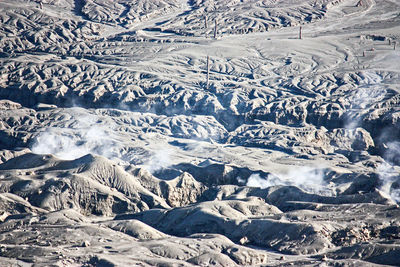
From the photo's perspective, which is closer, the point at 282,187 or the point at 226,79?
the point at 282,187

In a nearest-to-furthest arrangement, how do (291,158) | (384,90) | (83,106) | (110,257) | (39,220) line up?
1. (110,257)
2. (39,220)
3. (291,158)
4. (384,90)
5. (83,106)

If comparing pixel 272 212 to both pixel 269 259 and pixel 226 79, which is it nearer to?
pixel 269 259

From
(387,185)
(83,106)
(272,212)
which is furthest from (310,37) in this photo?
(272,212)

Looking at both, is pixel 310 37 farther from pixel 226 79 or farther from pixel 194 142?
pixel 194 142

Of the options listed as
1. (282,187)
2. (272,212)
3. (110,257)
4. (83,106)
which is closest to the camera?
(110,257)

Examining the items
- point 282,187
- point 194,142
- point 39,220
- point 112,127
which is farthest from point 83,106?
point 39,220

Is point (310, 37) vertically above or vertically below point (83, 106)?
above
